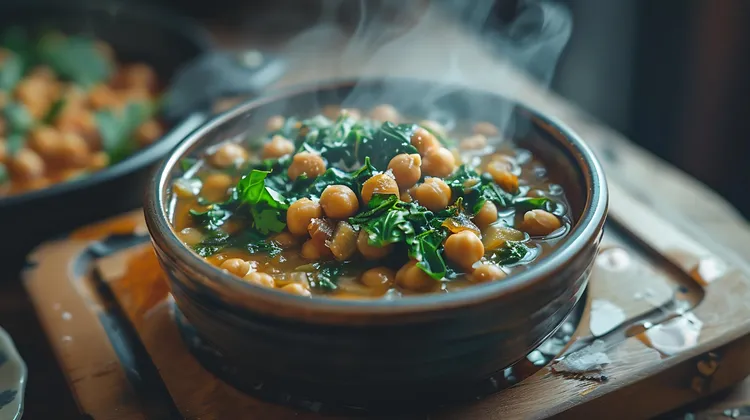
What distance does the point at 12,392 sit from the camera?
1.96m

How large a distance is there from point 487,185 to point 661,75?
9.89ft

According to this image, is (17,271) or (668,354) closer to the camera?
(668,354)

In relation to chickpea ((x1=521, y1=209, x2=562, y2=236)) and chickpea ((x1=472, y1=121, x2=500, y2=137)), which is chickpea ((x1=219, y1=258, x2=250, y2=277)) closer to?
chickpea ((x1=521, y1=209, x2=562, y2=236))

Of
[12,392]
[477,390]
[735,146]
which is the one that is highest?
[477,390]

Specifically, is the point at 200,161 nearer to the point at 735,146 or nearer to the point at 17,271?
the point at 17,271

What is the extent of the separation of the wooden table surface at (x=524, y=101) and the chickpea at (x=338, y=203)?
102 cm

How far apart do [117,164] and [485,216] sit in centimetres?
149

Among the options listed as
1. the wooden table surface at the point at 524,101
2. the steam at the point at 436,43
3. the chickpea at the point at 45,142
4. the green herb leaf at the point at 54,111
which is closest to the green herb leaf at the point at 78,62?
the green herb leaf at the point at 54,111

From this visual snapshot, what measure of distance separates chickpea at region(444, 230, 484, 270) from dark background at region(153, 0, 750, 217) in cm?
300

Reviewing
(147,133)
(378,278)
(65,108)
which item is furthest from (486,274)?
(65,108)

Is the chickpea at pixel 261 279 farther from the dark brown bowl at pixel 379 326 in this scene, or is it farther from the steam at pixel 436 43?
the steam at pixel 436 43

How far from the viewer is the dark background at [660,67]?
159 inches

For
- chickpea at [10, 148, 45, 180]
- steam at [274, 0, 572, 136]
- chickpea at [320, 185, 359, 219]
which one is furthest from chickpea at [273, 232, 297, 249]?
chickpea at [10, 148, 45, 180]

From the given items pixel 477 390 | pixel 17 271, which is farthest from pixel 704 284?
pixel 17 271
